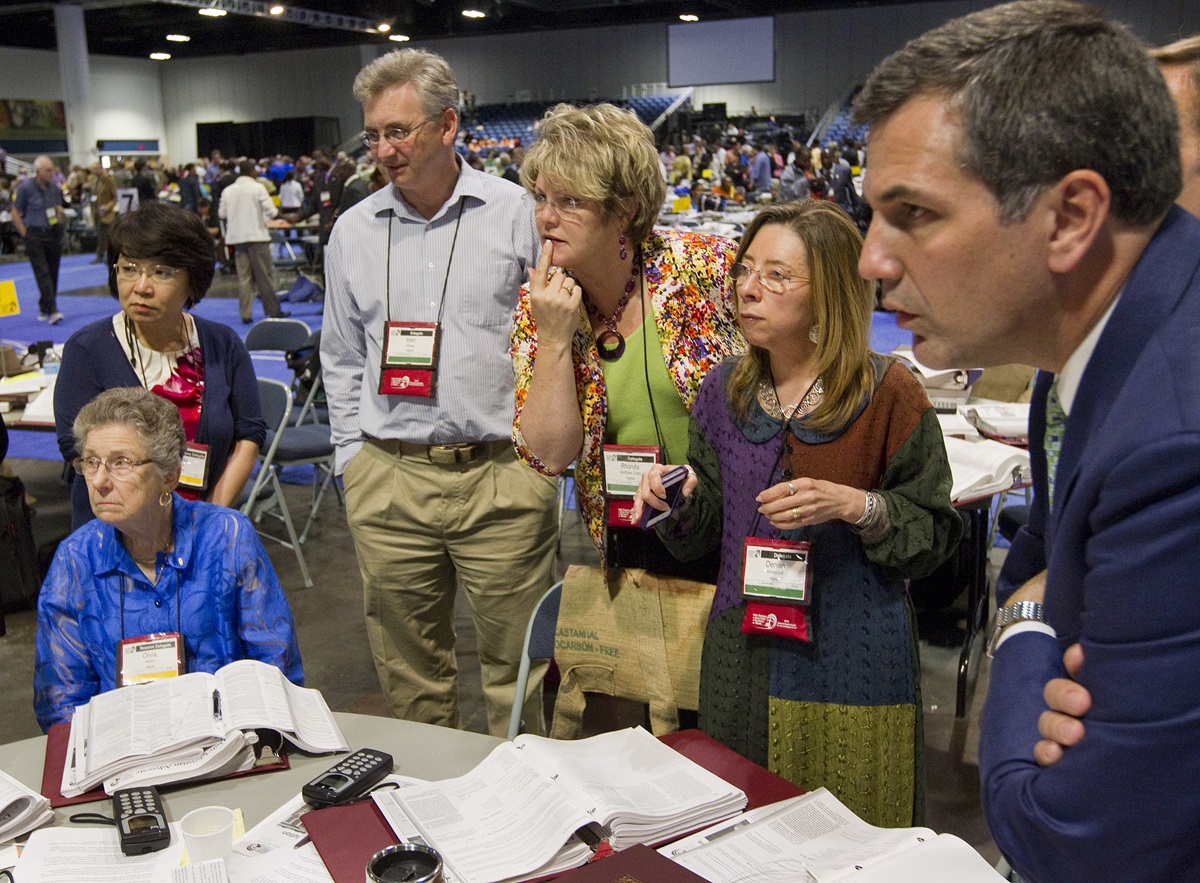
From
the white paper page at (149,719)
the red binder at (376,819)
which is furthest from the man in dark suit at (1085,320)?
the white paper page at (149,719)

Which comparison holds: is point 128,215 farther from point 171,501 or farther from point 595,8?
point 595,8

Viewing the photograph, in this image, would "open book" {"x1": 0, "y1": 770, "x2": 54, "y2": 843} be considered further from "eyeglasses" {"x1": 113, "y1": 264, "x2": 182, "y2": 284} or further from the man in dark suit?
"eyeglasses" {"x1": 113, "y1": 264, "x2": 182, "y2": 284}

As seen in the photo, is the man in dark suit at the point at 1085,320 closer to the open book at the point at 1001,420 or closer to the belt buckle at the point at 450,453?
the belt buckle at the point at 450,453

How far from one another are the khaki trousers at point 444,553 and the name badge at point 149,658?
661 millimetres

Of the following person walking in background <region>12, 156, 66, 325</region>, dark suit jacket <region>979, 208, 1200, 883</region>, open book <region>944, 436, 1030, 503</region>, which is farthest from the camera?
person walking in background <region>12, 156, 66, 325</region>

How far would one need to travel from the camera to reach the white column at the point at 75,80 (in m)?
21.8

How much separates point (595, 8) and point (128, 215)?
2438 centimetres

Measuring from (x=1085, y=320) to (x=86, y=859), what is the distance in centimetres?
143

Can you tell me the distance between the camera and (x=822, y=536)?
188cm

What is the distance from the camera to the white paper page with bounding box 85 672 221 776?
65.7 inches

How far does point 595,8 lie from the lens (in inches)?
995

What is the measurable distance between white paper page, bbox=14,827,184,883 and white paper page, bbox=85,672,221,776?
0.14 metres

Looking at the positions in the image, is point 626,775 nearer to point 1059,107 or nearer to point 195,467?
point 1059,107

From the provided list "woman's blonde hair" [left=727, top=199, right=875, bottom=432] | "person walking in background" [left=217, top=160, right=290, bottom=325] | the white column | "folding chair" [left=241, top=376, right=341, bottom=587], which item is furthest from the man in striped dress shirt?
the white column
